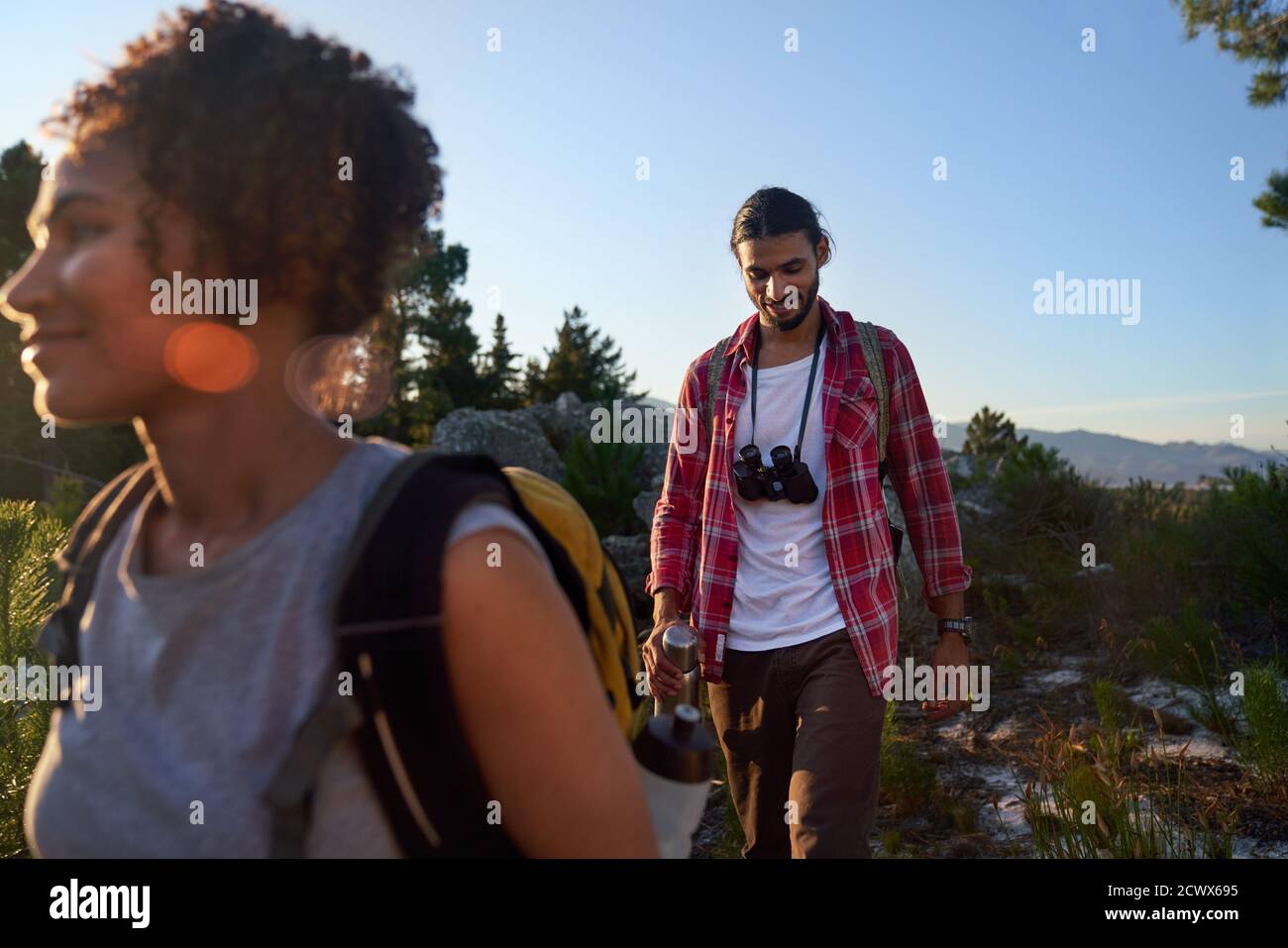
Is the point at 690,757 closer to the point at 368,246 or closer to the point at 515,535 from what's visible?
the point at 515,535

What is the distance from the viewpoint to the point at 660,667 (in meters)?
2.80

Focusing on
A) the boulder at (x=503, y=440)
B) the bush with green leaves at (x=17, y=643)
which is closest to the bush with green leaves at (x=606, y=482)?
the boulder at (x=503, y=440)

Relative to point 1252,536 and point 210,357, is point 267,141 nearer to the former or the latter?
point 210,357

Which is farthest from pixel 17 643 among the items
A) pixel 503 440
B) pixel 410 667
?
pixel 503 440

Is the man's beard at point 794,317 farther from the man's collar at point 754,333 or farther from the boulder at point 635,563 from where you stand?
the boulder at point 635,563

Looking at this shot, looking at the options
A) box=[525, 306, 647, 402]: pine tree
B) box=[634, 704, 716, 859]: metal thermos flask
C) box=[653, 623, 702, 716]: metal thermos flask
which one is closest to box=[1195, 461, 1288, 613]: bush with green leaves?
box=[653, 623, 702, 716]: metal thermos flask

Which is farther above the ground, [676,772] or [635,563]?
[676,772]

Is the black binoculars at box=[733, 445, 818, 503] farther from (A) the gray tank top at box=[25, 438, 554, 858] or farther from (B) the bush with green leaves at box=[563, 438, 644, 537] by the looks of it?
(B) the bush with green leaves at box=[563, 438, 644, 537]

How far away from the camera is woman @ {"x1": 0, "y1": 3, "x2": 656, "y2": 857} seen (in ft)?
3.30

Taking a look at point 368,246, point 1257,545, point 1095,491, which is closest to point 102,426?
point 1095,491

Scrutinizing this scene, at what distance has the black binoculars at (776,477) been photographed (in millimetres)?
2908

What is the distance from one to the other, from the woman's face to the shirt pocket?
2074 millimetres

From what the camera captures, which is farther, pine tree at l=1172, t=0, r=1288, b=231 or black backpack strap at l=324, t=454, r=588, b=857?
pine tree at l=1172, t=0, r=1288, b=231

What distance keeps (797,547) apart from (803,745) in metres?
0.53
